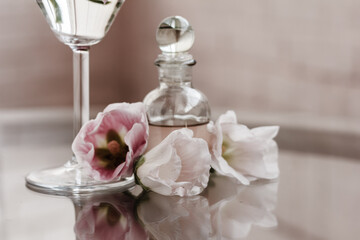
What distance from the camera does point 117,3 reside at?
0.55m

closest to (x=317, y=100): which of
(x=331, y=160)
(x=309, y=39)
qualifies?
(x=309, y=39)

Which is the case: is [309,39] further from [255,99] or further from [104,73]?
[104,73]

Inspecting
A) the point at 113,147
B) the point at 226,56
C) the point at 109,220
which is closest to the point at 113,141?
the point at 113,147

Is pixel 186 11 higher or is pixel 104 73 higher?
pixel 186 11

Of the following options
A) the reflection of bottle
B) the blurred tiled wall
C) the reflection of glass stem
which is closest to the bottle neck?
the reflection of bottle

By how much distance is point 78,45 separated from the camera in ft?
1.90

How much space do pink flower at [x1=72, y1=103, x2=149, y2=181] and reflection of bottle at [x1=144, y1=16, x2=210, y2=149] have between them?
29 millimetres

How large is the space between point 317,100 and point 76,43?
0.74 m

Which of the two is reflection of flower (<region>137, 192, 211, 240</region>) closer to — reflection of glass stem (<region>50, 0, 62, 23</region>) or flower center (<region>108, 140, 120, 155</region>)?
flower center (<region>108, 140, 120, 155</region>)

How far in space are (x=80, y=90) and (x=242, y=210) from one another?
213 mm

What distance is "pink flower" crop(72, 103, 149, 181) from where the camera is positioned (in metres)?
0.49

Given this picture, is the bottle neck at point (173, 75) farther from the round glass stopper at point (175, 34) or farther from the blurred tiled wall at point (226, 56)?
the blurred tiled wall at point (226, 56)

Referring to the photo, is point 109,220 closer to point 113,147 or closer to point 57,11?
point 113,147

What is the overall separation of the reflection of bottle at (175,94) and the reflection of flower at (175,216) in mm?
69
